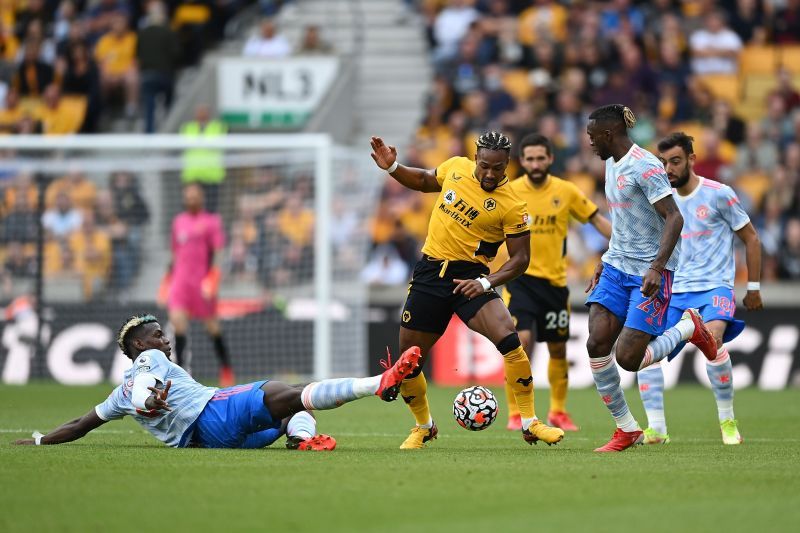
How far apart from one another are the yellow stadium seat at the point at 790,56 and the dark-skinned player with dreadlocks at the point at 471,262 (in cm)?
1525

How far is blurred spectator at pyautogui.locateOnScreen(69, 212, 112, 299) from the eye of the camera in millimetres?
20141

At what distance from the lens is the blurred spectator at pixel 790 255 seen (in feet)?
65.2

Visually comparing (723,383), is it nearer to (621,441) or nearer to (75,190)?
(621,441)

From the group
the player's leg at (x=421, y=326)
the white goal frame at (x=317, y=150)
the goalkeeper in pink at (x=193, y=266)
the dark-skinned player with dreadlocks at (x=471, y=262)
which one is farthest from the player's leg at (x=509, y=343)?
the white goal frame at (x=317, y=150)

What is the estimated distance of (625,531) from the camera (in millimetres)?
6223

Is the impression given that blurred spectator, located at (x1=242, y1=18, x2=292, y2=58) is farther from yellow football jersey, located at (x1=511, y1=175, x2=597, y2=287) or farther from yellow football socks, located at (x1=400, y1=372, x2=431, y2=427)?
yellow football socks, located at (x1=400, y1=372, x2=431, y2=427)

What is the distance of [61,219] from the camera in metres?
20.6

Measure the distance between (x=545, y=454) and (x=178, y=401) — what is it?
2.61 m

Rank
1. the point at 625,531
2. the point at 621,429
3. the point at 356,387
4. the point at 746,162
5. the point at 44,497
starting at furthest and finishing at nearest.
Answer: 1. the point at 746,162
2. the point at 621,429
3. the point at 356,387
4. the point at 44,497
5. the point at 625,531

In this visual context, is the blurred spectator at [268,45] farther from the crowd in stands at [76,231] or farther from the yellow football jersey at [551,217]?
the yellow football jersey at [551,217]

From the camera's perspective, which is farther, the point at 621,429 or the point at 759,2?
the point at 759,2

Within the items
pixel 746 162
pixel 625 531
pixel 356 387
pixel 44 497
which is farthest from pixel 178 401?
pixel 746 162

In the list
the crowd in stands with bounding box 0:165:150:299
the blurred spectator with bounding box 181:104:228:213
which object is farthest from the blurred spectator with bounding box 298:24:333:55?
the crowd in stands with bounding box 0:165:150:299

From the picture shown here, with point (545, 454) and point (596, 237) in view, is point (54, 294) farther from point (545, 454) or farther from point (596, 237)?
point (545, 454)
